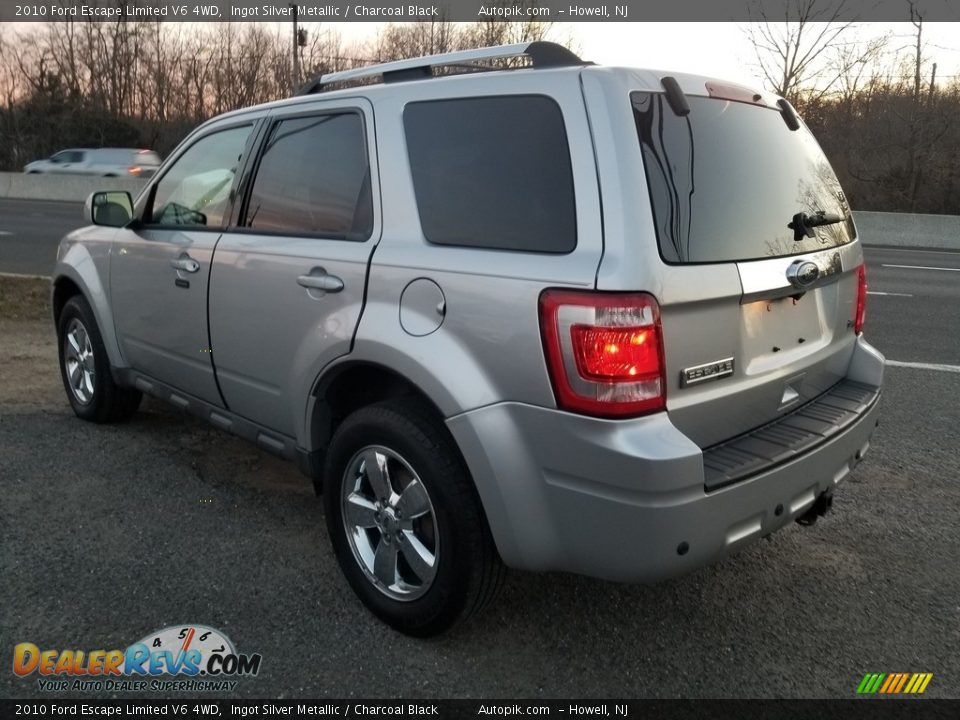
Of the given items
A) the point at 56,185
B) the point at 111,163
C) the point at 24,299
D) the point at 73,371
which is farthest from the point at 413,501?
the point at 111,163

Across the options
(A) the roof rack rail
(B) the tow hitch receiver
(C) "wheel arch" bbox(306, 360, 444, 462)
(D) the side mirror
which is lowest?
(B) the tow hitch receiver

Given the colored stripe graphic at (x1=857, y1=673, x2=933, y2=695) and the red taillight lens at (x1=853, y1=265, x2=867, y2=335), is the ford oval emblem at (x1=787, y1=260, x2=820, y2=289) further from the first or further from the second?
the colored stripe graphic at (x1=857, y1=673, x2=933, y2=695)

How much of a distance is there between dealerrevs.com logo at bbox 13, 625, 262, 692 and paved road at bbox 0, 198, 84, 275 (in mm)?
9700

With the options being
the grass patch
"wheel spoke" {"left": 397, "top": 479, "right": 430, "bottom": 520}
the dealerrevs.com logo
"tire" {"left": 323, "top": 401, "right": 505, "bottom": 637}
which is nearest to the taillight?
"tire" {"left": 323, "top": 401, "right": 505, "bottom": 637}

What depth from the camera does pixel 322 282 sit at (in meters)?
3.10

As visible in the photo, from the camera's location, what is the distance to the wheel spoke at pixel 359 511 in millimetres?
3016

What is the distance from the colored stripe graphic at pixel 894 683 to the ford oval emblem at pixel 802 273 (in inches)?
51.7

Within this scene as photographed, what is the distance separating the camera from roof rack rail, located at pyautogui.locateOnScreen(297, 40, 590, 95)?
273cm

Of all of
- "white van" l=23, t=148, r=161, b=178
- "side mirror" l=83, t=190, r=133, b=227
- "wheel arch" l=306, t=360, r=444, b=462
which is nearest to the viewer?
"wheel arch" l=306, t=360, r=444, b=462

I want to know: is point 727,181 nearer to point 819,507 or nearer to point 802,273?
point 802,273

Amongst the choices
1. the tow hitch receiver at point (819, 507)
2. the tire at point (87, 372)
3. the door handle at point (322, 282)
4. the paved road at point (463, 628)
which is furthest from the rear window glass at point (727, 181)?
the tire at point (87, 372)

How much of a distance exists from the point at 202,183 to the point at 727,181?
261cm

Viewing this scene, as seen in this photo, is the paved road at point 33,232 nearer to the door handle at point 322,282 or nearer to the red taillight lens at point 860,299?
the door handle at point 322,282
